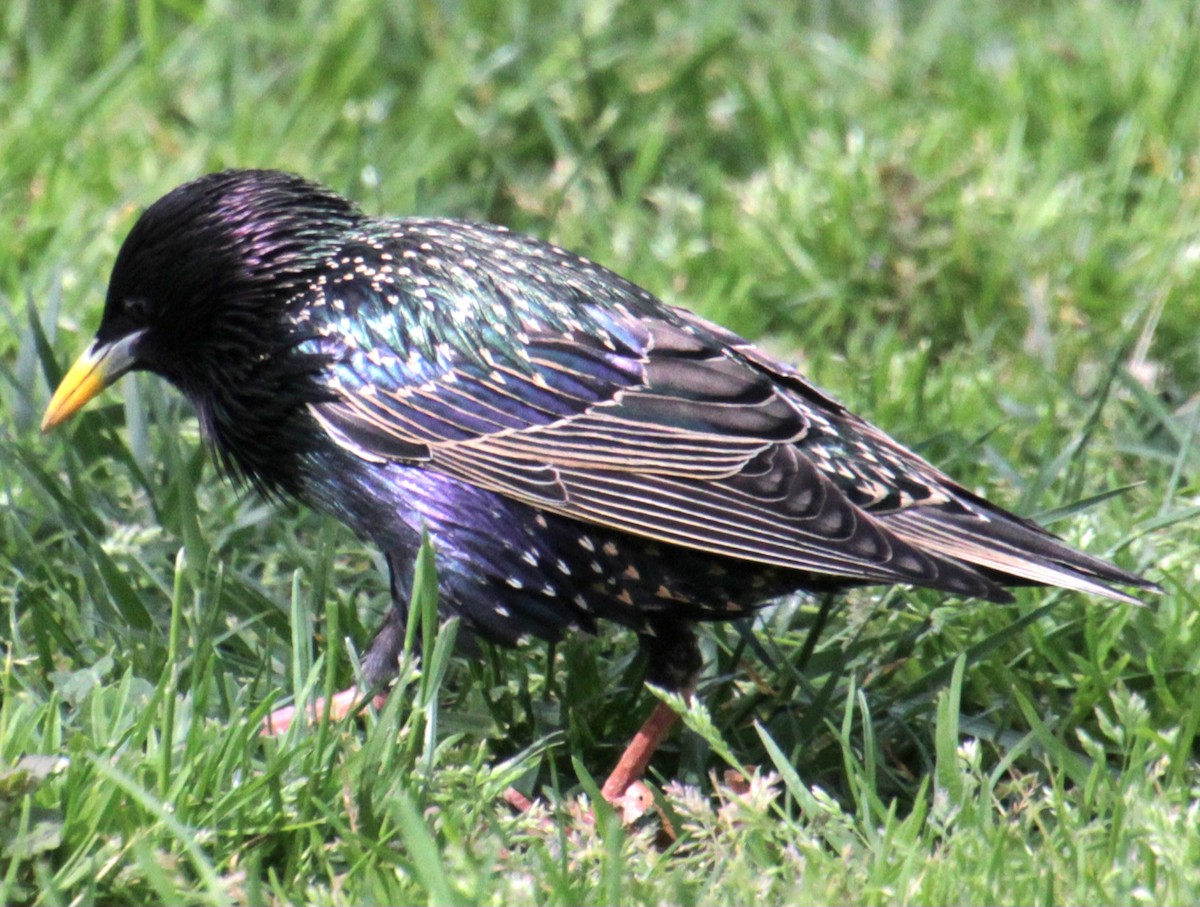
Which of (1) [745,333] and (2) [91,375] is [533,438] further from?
(1) [745,333]

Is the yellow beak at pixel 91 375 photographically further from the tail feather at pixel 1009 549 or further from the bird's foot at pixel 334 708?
the tail feather at pixel 1009 549

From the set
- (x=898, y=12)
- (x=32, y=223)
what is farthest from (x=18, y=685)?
(x=898, y=12)

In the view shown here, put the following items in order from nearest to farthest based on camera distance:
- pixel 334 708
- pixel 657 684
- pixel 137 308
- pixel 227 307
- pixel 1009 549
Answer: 1. pixel 1009 549
2. pixel 334 708
3. pixel 657 684
4. pixel 227 307
5. pixel 137 308

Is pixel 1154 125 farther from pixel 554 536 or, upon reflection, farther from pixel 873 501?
pixel 554 536

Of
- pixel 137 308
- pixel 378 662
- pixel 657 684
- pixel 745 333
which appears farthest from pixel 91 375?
pixel 745 333

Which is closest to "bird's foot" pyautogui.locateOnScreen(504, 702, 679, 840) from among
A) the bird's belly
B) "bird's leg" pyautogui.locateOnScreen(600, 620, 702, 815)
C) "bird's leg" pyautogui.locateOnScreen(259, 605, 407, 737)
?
"bird's leg" pyautogui.locateOnScreen(600, 620, 702, 815)

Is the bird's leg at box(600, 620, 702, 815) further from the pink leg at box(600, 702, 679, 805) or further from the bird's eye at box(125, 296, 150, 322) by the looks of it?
the bird's eye at box(125, 296, 150, 322)

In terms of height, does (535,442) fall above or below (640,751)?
above
